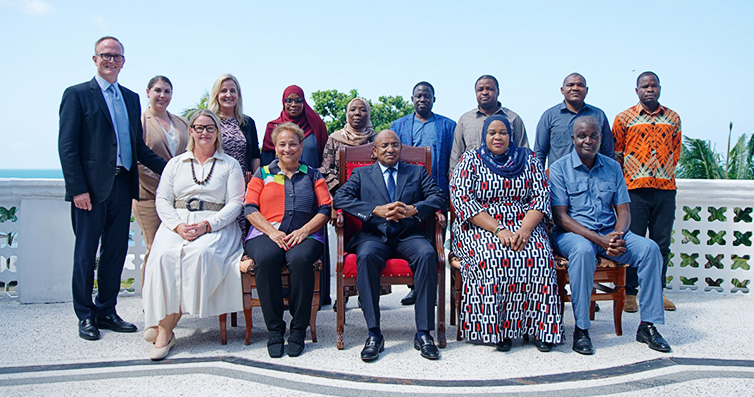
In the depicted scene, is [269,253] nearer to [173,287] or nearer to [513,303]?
[173,287]

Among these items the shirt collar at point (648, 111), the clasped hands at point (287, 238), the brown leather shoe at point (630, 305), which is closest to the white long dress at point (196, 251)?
the clasped hands at point (287, 238)

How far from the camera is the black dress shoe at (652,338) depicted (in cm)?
353

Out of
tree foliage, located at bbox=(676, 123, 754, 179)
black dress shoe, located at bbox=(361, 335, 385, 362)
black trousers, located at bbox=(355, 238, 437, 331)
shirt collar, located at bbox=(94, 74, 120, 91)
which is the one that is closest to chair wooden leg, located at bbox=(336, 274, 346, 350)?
black trousers, located at bbox=(355, 238, 437, 331)

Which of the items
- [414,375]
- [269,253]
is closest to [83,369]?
[269,253]

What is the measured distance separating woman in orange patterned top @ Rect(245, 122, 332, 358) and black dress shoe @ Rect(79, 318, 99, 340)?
4.11ft

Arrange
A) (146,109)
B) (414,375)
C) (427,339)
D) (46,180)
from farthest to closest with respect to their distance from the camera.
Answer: (46,180) → (146,109) → (427,339) → (414,375)

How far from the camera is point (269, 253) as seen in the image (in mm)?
3518

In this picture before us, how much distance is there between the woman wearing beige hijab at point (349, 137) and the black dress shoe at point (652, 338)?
2.53m

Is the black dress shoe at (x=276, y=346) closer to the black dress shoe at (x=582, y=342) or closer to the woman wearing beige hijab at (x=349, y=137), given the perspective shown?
the woman wearing beige hijab at (x=349, y=137)

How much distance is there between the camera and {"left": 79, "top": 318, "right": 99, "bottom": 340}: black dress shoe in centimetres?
379

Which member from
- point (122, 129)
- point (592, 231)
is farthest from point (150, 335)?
point (592, 231)

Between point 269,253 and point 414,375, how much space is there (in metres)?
1.20

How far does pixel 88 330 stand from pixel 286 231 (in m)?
1.58

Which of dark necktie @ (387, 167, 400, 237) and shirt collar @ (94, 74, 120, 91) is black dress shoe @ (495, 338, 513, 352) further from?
shirt collar @ (94, 74, 120, 91)
